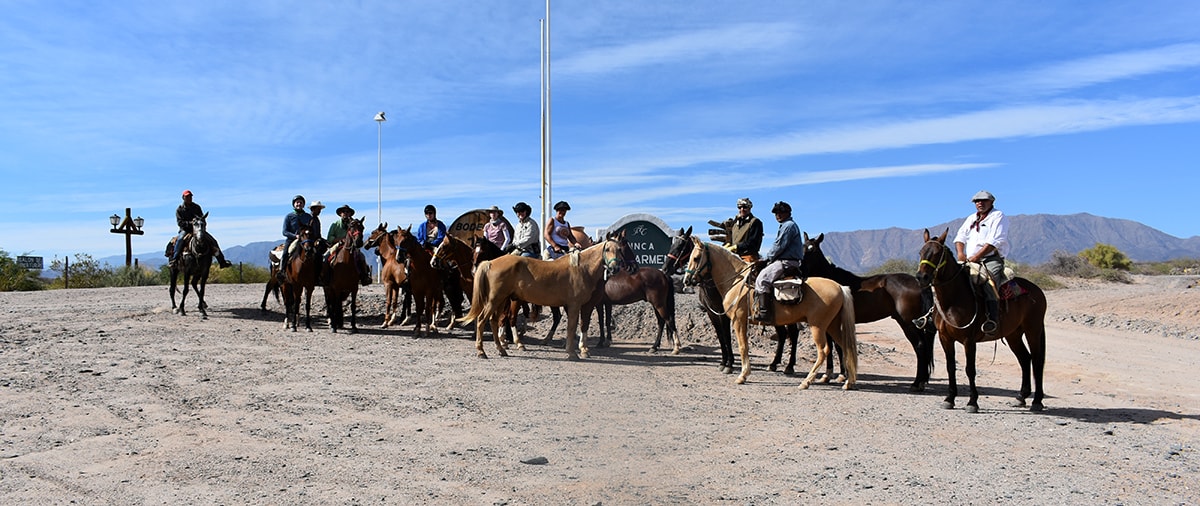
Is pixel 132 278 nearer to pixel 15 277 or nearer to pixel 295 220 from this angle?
pixel 15 277

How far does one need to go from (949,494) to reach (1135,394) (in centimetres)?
699

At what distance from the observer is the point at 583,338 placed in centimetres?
1291

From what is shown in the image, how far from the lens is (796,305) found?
10.3m

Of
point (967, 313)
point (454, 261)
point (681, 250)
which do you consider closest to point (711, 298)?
point (681, 250)

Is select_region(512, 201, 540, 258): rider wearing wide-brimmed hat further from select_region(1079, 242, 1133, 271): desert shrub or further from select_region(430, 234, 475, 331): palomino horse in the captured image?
select_region(1079, 242, 1133, 271): desert shrub

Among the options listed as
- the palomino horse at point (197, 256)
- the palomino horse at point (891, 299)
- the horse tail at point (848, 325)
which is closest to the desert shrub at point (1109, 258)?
the palomino horse at point (891, 299)

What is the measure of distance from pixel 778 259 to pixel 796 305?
2.19 ft

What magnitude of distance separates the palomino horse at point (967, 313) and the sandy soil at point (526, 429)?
511mm

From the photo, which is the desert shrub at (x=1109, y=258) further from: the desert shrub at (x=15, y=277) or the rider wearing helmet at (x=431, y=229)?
the desert shrub at (x=15, y=277)

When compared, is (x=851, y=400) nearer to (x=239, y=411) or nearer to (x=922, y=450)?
(x=922, y=450)

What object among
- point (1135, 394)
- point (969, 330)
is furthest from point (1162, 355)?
point (969, 330)

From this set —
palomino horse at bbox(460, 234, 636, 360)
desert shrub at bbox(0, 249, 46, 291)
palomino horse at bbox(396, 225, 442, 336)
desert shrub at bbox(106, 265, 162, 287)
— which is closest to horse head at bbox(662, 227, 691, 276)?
palomino horse at bbox(460, 234, 636, 360)

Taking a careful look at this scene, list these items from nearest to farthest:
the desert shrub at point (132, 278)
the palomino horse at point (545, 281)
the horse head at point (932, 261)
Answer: the horse head at point (932, 261), the palomino horse at point (545, 281), the desert shrub at point (132, 278)

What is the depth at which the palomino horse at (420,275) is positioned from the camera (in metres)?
14.4
